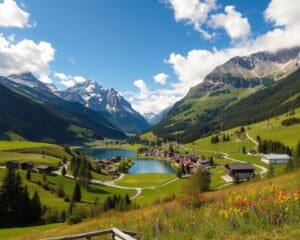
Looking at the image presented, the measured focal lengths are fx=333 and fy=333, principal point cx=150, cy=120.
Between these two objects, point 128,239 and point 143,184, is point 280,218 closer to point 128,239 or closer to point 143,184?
point 128,239

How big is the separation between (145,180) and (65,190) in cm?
4758

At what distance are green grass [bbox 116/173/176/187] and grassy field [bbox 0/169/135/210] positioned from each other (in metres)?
14.3

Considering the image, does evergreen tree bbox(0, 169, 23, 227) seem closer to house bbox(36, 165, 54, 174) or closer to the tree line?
the tree line

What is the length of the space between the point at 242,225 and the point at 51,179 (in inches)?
5733

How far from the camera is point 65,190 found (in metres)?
134

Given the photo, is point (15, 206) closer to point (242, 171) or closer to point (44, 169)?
point (44, 169)

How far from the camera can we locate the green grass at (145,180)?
520ft

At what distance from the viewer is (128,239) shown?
10.9m

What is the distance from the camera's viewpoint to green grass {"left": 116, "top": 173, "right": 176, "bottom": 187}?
15838 cm

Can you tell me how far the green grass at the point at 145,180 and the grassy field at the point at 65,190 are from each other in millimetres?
14314

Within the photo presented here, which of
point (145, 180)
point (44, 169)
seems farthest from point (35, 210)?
point (145, 180)

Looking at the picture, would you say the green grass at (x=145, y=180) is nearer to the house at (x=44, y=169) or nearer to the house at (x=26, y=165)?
the house at (x=44, y=169)

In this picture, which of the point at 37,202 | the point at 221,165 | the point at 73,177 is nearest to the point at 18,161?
the point at 73,177

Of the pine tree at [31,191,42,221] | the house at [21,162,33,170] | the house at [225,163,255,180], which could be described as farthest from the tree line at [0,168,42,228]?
the house at [225,163,255,180]
